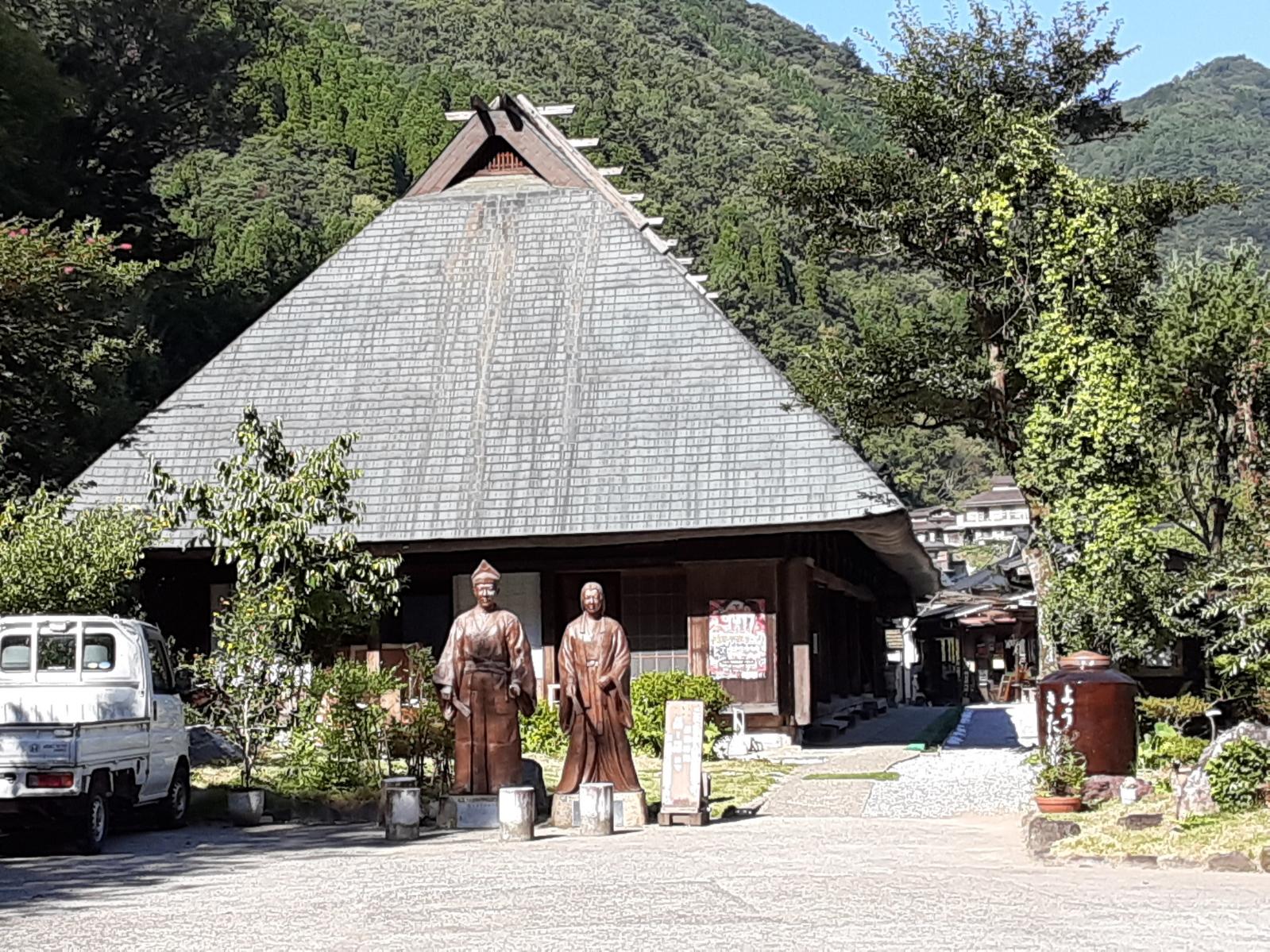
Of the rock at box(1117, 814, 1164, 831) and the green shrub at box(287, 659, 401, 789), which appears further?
the green shrub at box(287, 659, 401, 789)

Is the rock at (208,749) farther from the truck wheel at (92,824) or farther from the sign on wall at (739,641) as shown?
the truck wheel at (92,824)

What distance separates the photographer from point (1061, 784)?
12.5m

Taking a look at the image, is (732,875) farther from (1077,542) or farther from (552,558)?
(552,558)

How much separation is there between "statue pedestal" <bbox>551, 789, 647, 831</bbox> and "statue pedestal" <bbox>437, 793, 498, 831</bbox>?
0.52 meters

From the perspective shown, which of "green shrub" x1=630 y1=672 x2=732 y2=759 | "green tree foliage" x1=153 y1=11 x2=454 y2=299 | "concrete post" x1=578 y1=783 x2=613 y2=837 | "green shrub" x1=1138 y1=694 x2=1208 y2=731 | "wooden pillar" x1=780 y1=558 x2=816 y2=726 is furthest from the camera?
"green tree foliage" x1=153 y1=11 x2=454 y2=299

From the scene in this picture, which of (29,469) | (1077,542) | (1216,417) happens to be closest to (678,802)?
(1077,542)

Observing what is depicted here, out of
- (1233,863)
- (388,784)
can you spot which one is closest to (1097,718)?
(1233,863)

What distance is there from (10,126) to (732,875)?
74.7ft

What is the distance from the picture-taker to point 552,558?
21.8m

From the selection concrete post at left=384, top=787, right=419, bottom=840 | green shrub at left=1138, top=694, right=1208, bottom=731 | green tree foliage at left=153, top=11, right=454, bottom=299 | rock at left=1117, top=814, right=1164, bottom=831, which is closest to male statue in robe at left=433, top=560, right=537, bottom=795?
concrete post at left=384, top=787, right=419, bottom=840

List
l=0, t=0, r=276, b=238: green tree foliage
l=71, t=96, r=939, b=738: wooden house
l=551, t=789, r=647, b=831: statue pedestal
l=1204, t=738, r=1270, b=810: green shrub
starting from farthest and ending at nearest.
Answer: l=0, t=0, r=276, b=238: green tree foliage, l=71, t=96, r=939, b=738: wooden house, l=551, t=789, r=647, b=831: statue pedestal, l=1204, t=738, r=1270, b=810: green shrub

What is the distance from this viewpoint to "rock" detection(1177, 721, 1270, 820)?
11281 mm

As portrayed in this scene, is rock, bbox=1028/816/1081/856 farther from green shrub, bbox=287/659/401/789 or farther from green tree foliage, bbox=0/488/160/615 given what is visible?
green tree foliage, bbox=0/488/160/615

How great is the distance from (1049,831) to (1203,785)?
110 cm
